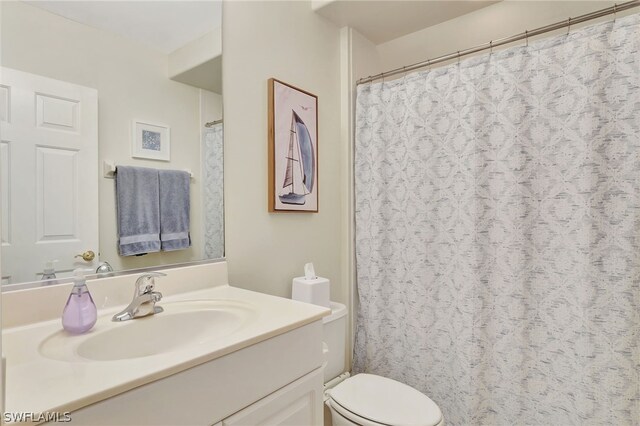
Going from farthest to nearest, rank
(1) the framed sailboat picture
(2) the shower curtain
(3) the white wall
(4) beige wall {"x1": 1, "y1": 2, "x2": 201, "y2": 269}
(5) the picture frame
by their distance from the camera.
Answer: (3) the white wall < (1) the framed sailboat picture < (2) the shower curtain < (5) the picture frame < (4) beige wall {"x1": 1, "y1": 2, "x2": 201, "y2": 269}

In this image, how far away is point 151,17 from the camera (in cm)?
121

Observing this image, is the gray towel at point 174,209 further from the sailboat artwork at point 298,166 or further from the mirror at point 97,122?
the sailboat artwork at point 298,166

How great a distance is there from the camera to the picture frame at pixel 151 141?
1.17 meters

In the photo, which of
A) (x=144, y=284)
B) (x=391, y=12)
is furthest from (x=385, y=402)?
(x=391, y=12)

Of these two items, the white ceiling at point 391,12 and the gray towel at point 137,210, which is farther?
the white ceiling at point 391,12

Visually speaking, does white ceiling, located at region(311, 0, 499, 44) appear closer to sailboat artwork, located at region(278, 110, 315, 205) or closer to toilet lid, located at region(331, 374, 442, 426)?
sailboat artwork, located at region(278, 110, 315, 205)

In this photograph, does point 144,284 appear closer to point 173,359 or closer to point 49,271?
point 49,271

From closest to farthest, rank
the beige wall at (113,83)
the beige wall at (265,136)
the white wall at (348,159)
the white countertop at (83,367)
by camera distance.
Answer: the white countertop at (83,367) < the beige wall at (113,83) < the beige wall at (265,136) < the white wall at (348,159)

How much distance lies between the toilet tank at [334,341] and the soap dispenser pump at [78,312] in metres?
0.90

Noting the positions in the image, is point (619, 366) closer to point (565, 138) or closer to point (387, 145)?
point (565, 138)

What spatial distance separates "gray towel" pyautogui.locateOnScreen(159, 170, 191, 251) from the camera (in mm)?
1247

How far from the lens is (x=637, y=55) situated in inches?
49.9

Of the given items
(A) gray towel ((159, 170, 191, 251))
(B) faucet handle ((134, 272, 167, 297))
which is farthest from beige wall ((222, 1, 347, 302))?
(B) faucet handle ((134, 272, 167, 297))

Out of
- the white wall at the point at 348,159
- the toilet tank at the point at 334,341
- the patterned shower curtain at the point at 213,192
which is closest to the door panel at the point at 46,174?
the patterned shower curtain at the point at 213,192
